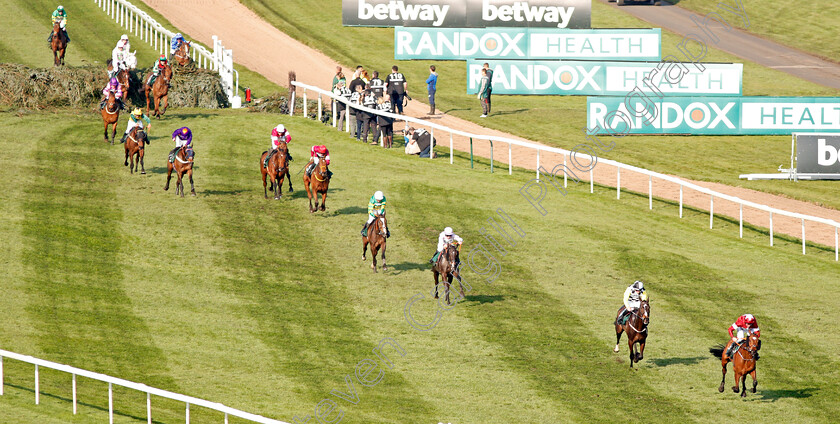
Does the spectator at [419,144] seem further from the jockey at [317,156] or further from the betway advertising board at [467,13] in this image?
the betway advertising board at [467,13]

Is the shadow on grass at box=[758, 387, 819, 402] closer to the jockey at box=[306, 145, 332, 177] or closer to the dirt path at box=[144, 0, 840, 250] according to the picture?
the dirt path at box=[144, 0, 840, 250]

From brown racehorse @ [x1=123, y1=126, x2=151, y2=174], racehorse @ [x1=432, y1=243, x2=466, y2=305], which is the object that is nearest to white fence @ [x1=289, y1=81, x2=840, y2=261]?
brown racehorse @ [x1=123, y1=126, x2=151, y2=174]

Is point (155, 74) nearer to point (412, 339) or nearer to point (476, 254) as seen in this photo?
point (476, 254)

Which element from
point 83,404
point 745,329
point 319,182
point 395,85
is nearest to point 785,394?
point 745,329

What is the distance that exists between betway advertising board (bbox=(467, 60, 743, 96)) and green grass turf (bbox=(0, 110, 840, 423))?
12976 millimetres

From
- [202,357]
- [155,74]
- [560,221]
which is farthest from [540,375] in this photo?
[155,74]

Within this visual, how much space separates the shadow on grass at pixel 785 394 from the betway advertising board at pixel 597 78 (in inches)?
947

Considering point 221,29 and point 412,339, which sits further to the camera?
point 221,29

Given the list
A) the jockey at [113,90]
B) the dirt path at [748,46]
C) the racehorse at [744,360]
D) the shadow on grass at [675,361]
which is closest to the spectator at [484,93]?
the jockey at [113,90]

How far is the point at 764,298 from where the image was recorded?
21.7 m

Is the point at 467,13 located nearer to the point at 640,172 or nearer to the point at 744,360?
the point at 640,172

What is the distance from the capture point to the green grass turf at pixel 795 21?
54.9 metres

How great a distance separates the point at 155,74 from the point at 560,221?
13.5m

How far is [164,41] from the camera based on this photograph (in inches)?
1633
